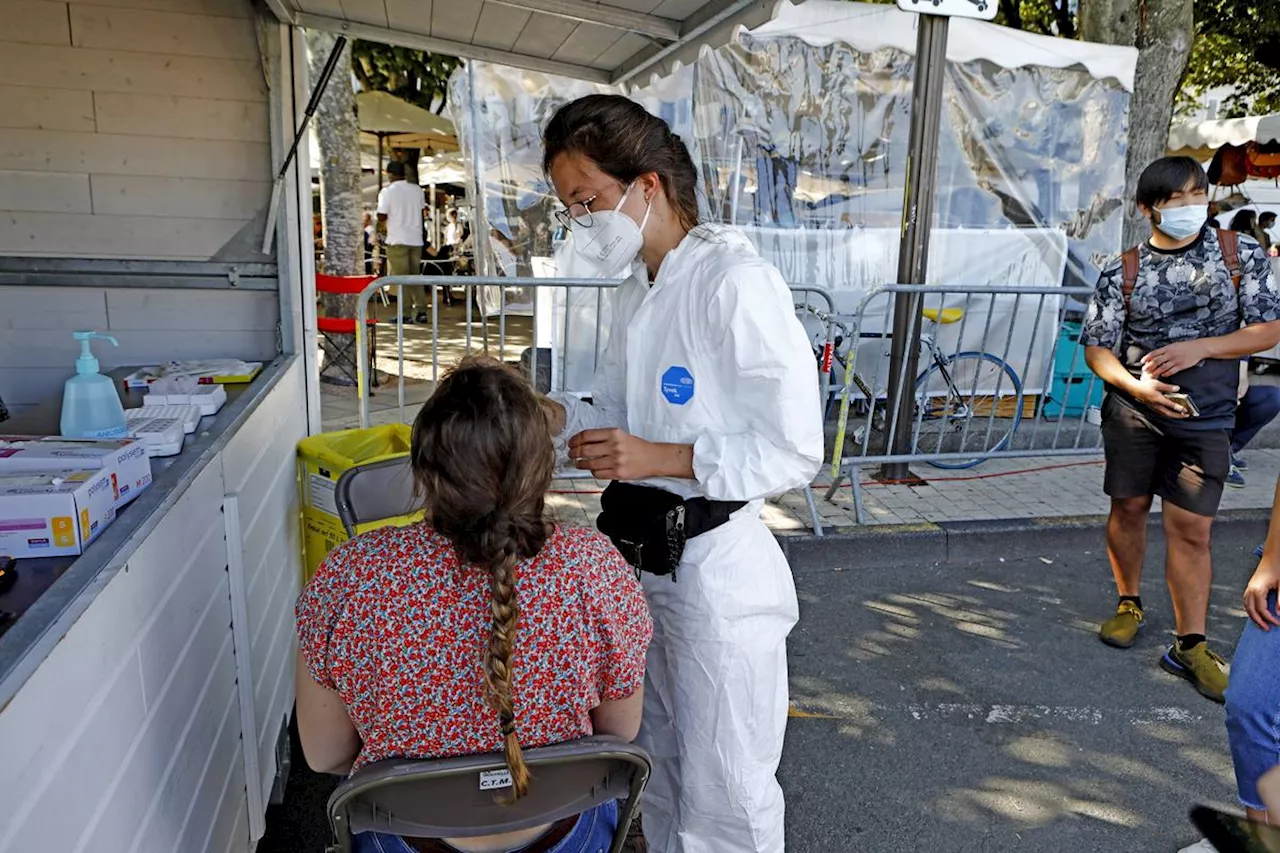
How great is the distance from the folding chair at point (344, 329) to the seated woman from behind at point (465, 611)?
231 inches

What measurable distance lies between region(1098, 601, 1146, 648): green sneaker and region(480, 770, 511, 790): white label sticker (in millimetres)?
3242

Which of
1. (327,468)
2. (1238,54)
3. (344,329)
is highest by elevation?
(1238,54)

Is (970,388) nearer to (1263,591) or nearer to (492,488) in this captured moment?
(1263,591)

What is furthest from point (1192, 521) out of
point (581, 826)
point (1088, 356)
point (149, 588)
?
point (149, 588)

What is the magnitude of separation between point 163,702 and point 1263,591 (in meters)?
2.33

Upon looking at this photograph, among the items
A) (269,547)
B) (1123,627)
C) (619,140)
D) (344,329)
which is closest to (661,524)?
(619,140)

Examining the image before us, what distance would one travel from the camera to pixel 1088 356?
3.65 meters

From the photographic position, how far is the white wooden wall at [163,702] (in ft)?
3.87

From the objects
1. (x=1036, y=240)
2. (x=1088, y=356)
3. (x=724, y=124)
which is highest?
(x=724, y=124)

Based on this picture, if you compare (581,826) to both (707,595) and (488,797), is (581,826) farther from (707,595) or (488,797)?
(707,595)

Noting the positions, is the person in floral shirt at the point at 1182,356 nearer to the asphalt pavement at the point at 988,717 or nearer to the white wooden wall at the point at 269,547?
the asphalt pavement at the point at 988,717

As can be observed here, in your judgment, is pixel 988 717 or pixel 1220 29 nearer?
pixel 988 717

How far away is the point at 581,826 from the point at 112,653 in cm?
81

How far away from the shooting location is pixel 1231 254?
132 inches
